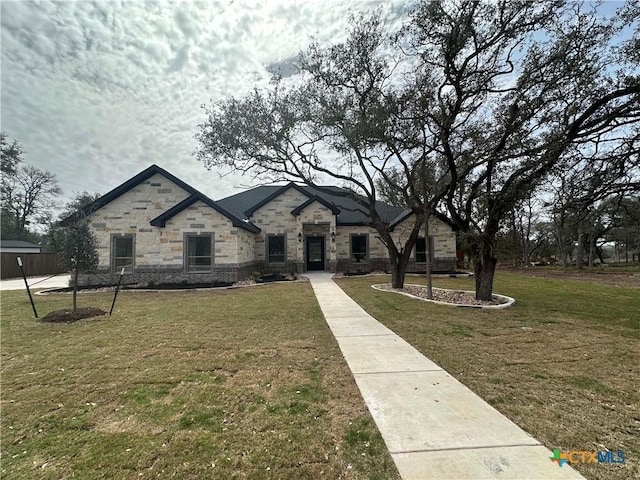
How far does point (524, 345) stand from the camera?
5.36 meters

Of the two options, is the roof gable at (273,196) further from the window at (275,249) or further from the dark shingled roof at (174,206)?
the dark shingled roof at (174,206)

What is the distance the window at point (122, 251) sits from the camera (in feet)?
48.4

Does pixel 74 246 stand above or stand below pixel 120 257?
above

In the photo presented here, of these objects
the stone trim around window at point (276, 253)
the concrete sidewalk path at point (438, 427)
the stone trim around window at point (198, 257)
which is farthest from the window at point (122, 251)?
the concrete sidewalk path at point (438, 427)

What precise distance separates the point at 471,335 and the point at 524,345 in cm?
91

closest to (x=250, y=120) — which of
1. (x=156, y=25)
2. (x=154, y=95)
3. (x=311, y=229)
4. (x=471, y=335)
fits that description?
(x=154, y=95)

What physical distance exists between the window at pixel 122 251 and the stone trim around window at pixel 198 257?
2.74 m

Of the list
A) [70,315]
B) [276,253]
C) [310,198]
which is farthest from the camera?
[276,253]

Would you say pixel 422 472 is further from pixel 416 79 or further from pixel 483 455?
pixel 416 79

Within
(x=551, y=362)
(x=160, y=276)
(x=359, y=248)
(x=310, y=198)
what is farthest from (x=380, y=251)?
(x=551, y=362)

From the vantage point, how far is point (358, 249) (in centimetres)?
2056

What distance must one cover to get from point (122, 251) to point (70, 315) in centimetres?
820

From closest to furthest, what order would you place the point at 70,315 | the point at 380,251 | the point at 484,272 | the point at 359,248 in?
1. the point at 70,315
2. the point at 484,272
3. the point at 380,251
4. the point at 359,248

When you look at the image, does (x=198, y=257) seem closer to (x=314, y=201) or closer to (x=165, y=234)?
(x=165, y=234)
